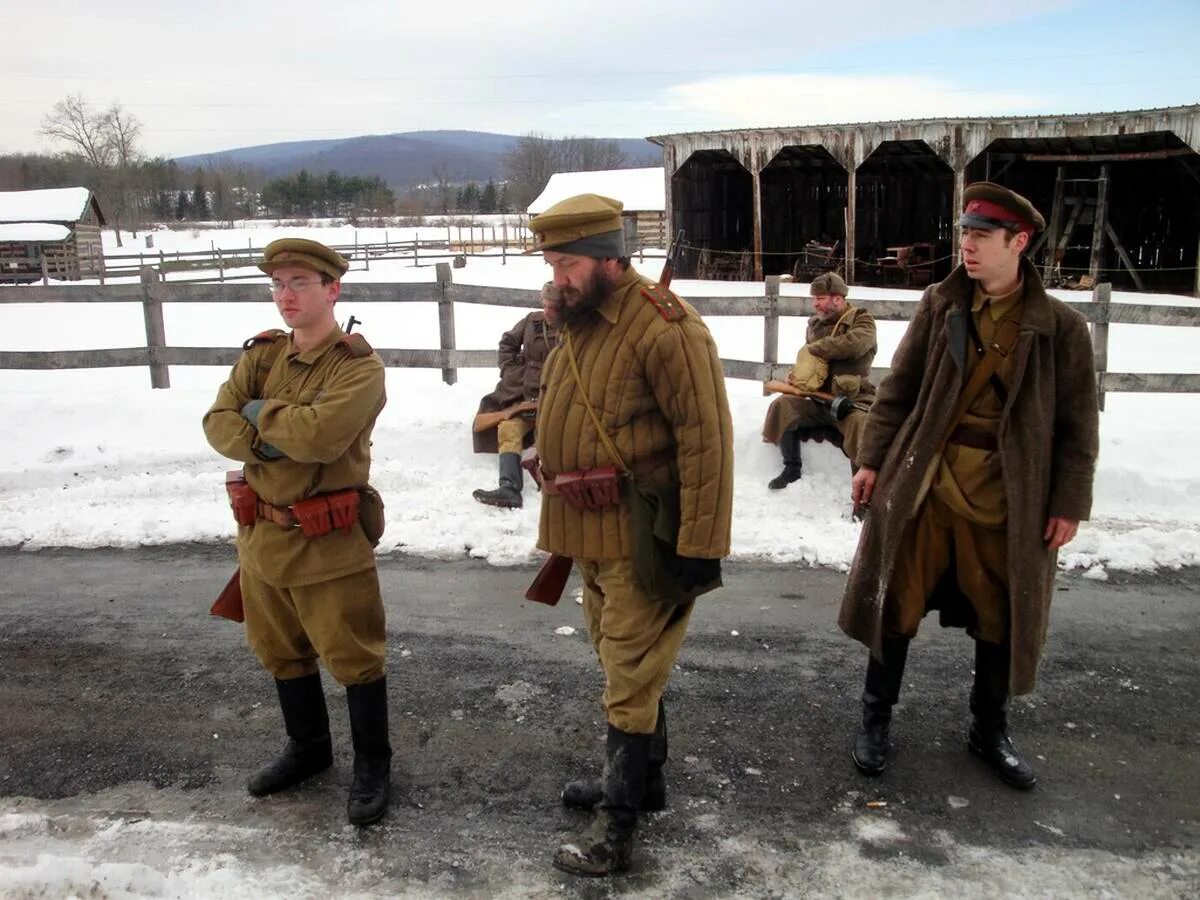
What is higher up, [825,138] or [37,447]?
[825,138]

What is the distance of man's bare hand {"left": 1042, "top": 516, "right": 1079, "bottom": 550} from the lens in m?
3.05

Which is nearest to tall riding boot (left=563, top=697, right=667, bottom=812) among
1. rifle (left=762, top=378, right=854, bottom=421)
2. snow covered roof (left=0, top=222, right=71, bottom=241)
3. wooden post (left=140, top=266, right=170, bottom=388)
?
rifle (left=762, top=378, right=854, bottom=421)

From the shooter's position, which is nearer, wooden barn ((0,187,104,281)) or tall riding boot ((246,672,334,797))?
tall riding boot ((246,672,334,797))

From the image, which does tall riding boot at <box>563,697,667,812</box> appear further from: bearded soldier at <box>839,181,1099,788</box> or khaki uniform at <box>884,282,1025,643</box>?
khaki uniform at <box>884,282,1025,643</box>

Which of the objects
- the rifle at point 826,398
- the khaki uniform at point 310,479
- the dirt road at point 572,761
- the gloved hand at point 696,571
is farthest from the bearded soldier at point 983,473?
the rifle at point 826,398

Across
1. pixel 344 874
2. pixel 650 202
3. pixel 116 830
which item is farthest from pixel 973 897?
pixel 650 202

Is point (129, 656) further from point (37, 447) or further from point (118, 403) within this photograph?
point (118, 403)

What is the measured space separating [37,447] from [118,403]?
0.94 meters

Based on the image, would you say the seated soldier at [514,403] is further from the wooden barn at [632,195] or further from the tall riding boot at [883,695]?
the wooden barn at [632,195]

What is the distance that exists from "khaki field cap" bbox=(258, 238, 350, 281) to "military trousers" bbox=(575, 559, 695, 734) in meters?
1.21

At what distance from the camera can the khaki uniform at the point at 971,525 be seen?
309 centimetres

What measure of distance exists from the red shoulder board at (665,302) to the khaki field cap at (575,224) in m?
0.16

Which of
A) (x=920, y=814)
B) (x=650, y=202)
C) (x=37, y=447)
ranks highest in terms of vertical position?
(x=650, y=202)

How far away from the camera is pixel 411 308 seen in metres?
21.3
